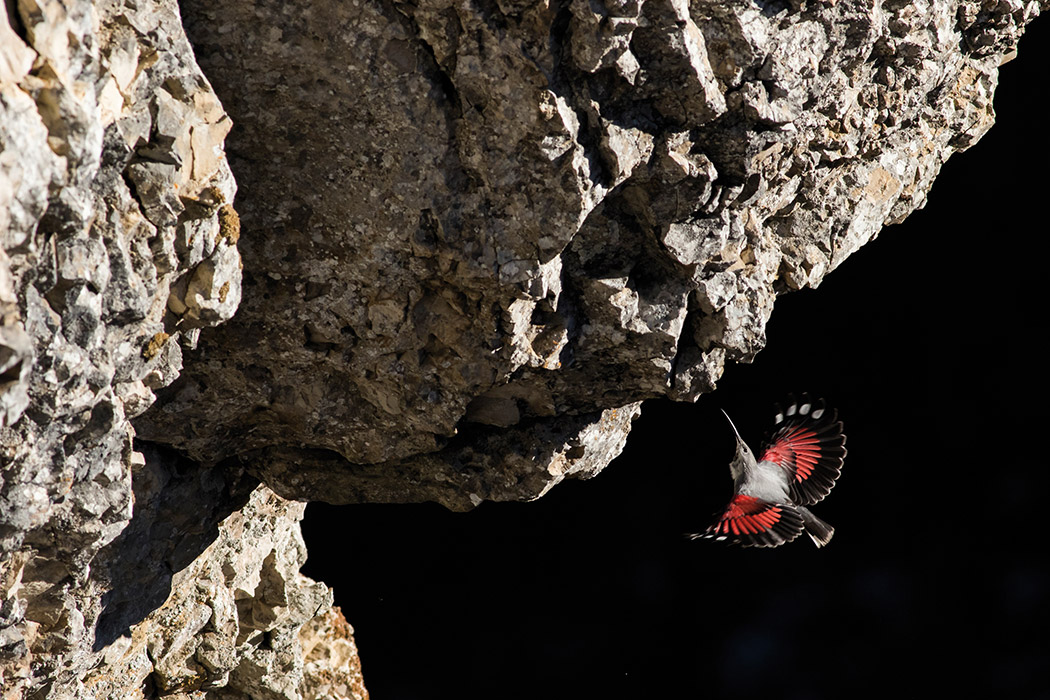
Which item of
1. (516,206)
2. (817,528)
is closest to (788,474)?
(817,528)

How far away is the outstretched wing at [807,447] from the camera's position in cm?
480

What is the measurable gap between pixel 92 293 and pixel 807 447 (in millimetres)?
3633

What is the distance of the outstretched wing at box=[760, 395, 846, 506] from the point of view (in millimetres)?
4797

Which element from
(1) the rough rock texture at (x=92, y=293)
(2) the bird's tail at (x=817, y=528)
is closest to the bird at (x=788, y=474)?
(2) the bird's tail at (x=817, y=528)

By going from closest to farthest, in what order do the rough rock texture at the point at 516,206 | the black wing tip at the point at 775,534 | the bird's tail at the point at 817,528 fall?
1. the rough rock texture at the point at 516,206
2. the black wing tip at the point at 775,534
3. the bird's tail at the point at 817,528

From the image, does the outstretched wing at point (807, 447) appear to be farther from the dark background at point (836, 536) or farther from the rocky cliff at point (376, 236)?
the dark background at point (836, 536)

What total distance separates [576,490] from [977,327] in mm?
2949

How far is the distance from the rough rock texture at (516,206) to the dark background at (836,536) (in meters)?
2.83

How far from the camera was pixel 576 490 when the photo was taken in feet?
22.6

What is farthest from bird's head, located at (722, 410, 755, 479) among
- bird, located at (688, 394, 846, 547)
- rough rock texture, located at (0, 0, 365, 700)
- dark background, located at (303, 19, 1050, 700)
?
rough rock texture, located at (0, 0, 365, 700)

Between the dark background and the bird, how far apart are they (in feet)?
6.07

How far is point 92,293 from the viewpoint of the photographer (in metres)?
2.23

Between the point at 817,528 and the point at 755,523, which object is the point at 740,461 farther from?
the point at 817,528

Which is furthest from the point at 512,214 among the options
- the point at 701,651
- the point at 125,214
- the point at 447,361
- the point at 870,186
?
the point at 701,651
